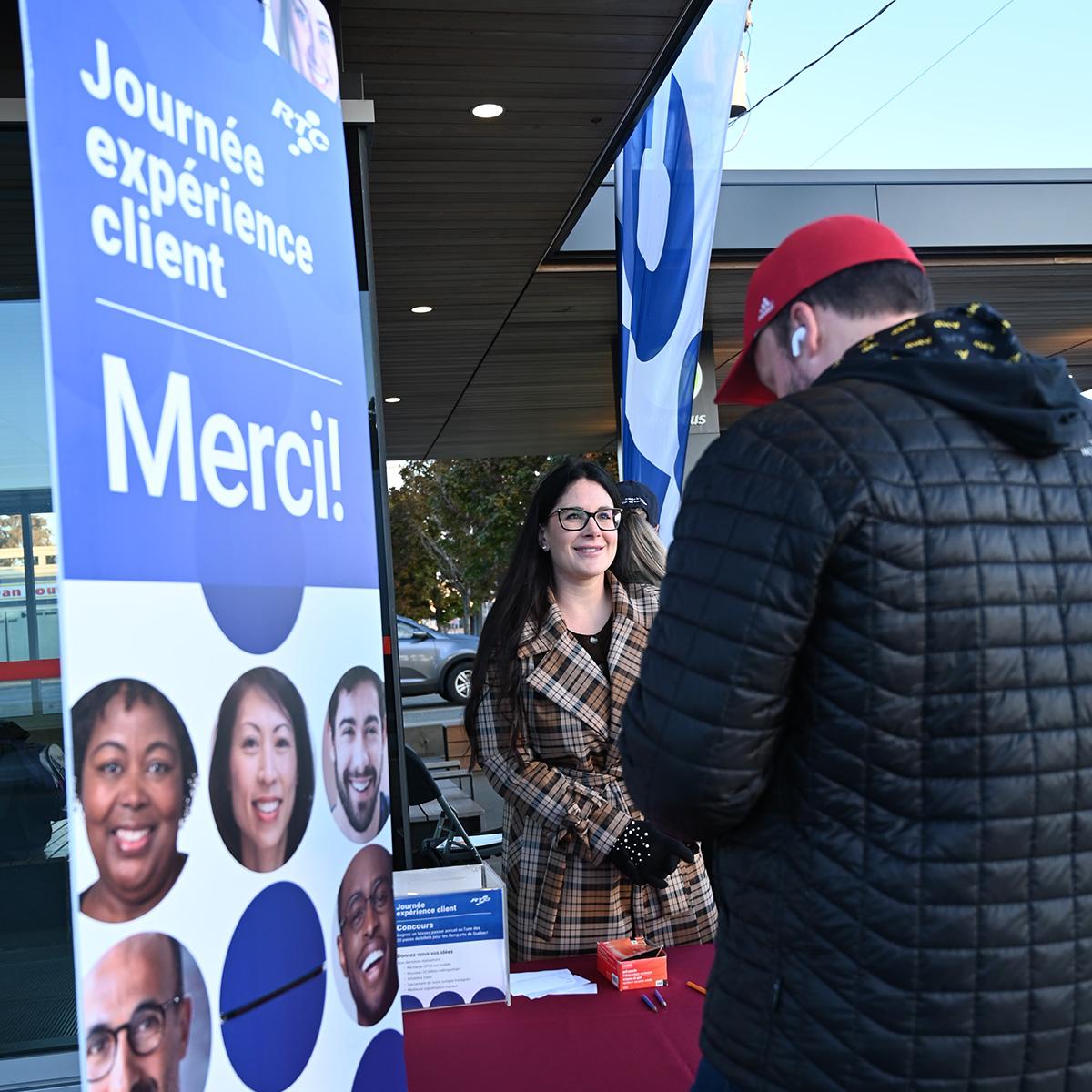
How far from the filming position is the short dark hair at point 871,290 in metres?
1.43

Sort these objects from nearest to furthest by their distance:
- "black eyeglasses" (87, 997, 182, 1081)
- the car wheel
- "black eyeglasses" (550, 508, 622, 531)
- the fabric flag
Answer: "black eyeglasses" (87, 997, 182, 1081), "black eyeglasses" (550, 508, 622, 531), the fabric flag, the car wheel

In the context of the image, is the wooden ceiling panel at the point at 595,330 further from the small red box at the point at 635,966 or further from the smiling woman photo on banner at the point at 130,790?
the smiling woman photo on banner at the point at 130,790

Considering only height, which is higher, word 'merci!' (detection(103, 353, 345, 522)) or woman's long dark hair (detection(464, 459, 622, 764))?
word 'merci!' (detection(103, 353, 345, 522))

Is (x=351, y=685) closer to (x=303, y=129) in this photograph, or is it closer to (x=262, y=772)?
(x=262, y=772)

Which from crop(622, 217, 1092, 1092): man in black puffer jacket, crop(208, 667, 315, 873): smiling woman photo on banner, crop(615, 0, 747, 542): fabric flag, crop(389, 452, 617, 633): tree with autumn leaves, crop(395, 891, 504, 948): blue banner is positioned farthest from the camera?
crop(389, 452, 617, 633): tree with autumn leaves

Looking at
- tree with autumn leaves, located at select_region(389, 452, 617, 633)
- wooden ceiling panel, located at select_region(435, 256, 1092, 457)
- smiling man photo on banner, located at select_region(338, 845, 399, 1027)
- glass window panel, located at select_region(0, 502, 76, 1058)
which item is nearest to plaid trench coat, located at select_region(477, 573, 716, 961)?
smiling man photo on banner, located at select_region(338, 845, 399, 1027)

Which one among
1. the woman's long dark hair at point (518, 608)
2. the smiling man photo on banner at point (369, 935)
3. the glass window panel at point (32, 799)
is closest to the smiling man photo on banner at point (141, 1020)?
the smiling man photo on banner at point (369, 935)

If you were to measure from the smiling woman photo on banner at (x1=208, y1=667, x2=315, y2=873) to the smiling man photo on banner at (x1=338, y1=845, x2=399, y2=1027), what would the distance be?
176 mm

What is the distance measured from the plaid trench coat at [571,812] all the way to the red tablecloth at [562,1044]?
387mm

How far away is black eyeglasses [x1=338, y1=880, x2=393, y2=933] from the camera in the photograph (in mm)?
1614

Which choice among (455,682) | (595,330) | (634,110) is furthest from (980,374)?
(455,682)

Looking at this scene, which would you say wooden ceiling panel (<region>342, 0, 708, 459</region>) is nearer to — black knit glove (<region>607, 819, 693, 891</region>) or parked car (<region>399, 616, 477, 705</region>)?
black knit glove (<region>607, 819, 693, 891</region>)

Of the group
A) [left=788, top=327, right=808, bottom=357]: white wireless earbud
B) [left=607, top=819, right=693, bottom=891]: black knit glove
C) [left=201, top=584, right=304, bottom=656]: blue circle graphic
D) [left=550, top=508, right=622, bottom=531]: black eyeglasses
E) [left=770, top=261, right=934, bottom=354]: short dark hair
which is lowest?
[left=607, top=819, right=693, bottom=891]: black knit glove

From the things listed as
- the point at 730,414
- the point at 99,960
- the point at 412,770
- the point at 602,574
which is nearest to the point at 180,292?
the point at 99,960
